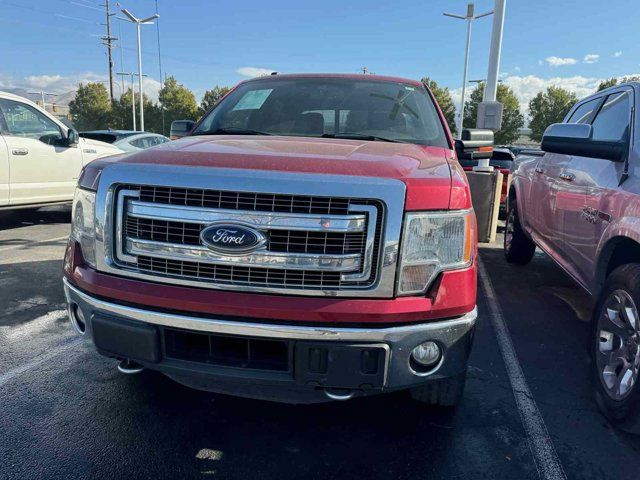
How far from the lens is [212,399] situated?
9.14 ft

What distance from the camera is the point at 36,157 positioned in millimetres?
6949

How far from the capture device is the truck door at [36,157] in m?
6.63

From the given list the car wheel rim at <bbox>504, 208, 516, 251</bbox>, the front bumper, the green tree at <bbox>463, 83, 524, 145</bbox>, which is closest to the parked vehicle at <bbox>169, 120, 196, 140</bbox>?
the front bumper

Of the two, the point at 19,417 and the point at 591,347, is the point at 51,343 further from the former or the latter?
the point at 591,347

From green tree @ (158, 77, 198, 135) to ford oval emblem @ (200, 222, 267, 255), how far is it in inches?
1835

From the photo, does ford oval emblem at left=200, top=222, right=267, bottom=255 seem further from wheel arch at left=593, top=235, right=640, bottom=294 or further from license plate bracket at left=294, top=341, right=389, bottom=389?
wheel arch at left=593, top=235, right=640, bottom=294

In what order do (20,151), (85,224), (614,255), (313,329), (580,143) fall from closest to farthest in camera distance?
(313,329), (85,224), (614,255), (580,143), (20,151)

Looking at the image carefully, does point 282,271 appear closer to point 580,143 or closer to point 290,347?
point 290,347

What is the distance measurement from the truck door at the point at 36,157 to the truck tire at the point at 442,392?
21.2 feet

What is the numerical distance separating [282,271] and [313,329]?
0.88ft

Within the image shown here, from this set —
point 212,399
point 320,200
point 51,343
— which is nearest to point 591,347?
point 320,200

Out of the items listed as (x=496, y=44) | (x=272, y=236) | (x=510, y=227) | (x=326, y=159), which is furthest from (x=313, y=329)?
(x=496, y=44)

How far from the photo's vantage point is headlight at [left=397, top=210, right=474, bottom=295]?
2002 mm

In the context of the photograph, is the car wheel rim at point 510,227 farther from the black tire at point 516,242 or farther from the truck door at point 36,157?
the truck door at point 36,157
